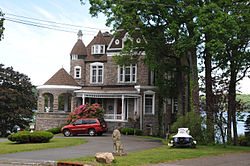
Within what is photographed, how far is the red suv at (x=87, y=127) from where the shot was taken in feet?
87.5

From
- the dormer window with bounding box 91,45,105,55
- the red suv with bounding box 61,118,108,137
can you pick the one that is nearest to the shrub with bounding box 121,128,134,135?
the red suv with bounding box 61,118,108,137

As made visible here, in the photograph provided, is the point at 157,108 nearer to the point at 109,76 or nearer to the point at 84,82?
the point at 109,76

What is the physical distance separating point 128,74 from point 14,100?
1433 centimetres

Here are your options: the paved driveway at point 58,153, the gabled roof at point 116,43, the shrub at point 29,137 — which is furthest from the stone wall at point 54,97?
the paved driveway at point 58,153

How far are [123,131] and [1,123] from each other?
16519mm

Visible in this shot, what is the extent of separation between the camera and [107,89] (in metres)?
33.7

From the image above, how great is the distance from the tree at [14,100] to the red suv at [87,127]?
39.8 feet

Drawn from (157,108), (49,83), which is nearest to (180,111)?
(157,108)

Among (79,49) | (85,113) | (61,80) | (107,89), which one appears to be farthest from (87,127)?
(79,49)

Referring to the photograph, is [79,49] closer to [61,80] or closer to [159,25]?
[61,80]

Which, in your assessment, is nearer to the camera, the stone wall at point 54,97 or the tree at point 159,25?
the tree at point 159,25

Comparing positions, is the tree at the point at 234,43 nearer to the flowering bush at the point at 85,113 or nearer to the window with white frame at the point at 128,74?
the window with white frame at the point at 128,74

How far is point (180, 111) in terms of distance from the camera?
3412 cm

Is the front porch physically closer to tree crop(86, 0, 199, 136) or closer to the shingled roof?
the shingled roof
